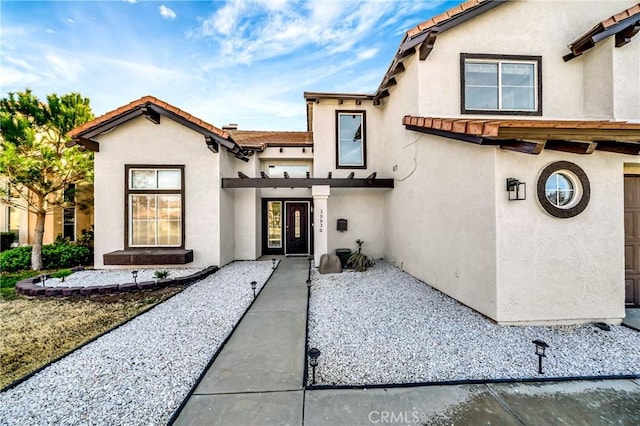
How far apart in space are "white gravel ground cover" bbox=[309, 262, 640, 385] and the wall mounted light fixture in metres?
2.38

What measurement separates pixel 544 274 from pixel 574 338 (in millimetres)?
1072

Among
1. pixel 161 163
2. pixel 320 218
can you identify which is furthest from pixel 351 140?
pixel 161 163

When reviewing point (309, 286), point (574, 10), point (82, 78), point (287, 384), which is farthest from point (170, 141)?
point (574, 10)

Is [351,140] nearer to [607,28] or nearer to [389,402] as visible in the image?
[607,28]

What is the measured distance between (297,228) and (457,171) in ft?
26.4

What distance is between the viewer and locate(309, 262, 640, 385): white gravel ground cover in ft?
11.1

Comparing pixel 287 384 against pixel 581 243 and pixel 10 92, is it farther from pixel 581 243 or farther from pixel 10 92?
pixel 10 92

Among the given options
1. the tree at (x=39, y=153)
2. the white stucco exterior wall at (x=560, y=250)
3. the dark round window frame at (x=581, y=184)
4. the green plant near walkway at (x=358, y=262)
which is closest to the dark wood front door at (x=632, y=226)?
the white stucco exterior wall at (x=560, y=250)

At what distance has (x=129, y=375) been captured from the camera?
133 inches

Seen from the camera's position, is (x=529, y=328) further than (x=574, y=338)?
Yes

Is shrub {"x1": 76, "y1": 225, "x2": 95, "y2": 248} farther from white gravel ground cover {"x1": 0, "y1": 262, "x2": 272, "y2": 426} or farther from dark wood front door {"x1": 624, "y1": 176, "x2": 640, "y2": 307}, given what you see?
dark wood front door {"x1": 624, "y1": 176, "x2": 640, "y2": 307}

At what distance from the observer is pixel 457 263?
5.85 metres

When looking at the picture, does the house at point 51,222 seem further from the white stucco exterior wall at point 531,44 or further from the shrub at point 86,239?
the white stucco exterior wall at point 531,44

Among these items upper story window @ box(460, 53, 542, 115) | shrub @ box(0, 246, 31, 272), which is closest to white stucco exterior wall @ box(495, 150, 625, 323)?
upper story window @ box(460, 53, 542, 115)
